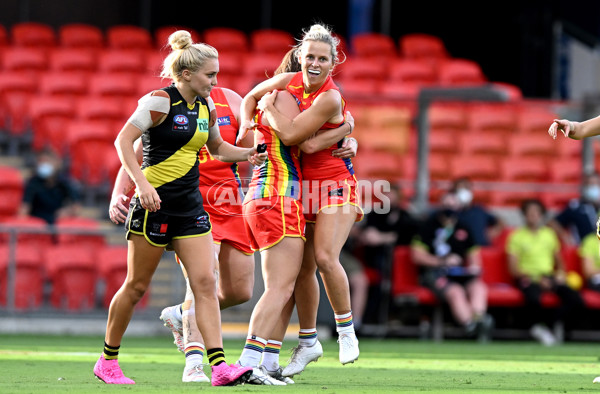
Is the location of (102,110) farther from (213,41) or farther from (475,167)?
(475,167)

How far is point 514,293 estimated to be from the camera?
1304cm

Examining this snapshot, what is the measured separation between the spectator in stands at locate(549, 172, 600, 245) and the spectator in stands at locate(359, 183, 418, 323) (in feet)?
6.90

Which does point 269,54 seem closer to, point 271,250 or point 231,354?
point 231,354

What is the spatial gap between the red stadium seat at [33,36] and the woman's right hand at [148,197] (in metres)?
14.0

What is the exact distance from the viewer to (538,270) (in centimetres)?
1306

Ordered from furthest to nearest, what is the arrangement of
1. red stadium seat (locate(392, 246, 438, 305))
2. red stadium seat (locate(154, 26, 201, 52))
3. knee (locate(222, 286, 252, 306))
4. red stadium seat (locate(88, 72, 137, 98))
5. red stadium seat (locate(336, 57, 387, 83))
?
red stadium seat (locate(154, 26, 201, 52)) < red stadium seat (locate(336, 57, 387, 83)) < red stadium seat (locate(88, 72, 137, 98)) < red stadium seat (locate(392, 246, 438, 305)) < knee (locate(222, 286, 252, 306))

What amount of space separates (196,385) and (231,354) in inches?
135

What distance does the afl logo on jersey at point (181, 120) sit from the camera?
5904mm

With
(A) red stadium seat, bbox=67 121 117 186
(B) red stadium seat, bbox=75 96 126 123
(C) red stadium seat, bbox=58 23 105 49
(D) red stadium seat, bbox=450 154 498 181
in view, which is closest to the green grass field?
(A) red stadium seat, bbox=67 121 117 186

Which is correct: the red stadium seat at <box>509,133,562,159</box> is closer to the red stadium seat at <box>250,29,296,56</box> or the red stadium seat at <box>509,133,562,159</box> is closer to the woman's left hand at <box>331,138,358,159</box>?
the red stadium seat at <box>250,29,296,56</box>

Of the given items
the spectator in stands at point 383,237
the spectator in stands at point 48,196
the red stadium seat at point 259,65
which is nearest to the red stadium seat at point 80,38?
the red stadium seat at point 259,65

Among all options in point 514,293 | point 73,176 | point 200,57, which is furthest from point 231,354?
point 73,176

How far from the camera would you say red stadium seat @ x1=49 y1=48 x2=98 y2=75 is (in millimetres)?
18219

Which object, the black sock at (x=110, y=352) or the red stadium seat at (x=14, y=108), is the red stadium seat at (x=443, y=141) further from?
the black sock at (x=110, y=352)
